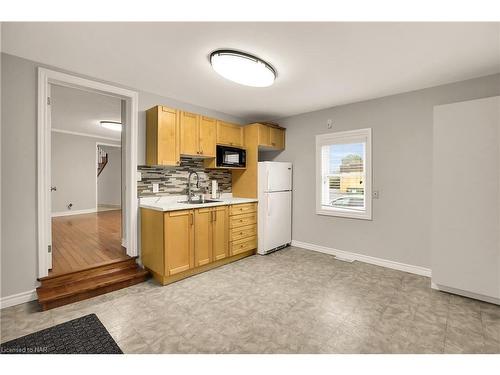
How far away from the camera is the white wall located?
236 cm

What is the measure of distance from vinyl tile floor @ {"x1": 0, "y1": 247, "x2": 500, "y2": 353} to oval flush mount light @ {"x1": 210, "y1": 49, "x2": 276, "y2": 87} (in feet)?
7.56

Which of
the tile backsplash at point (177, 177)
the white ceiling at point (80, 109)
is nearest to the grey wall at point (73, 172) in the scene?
the white ceiling at point (80, 109)

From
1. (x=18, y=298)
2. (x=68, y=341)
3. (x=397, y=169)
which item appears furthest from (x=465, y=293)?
(x=18, y=298)

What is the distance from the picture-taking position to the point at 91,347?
69.2 inches

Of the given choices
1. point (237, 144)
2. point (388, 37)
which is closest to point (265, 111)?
point (237, 144)

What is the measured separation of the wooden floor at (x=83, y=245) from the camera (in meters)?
2.97

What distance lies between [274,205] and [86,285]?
2772mm

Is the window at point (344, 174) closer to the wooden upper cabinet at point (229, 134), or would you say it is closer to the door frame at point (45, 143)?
the wooden upper cabinet at point (229, 134)

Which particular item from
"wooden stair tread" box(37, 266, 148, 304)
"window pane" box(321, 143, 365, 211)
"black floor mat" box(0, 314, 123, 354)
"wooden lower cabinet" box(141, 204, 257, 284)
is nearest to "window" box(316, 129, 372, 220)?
"window pane" box(321, 143, 365, 211)

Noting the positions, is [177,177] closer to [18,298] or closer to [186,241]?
[186,241]

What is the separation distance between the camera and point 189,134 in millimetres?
3486

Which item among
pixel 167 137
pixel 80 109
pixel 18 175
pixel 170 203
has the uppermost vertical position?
pixel 80 109

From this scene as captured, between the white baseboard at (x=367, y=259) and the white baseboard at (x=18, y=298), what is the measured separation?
12.1 feet
